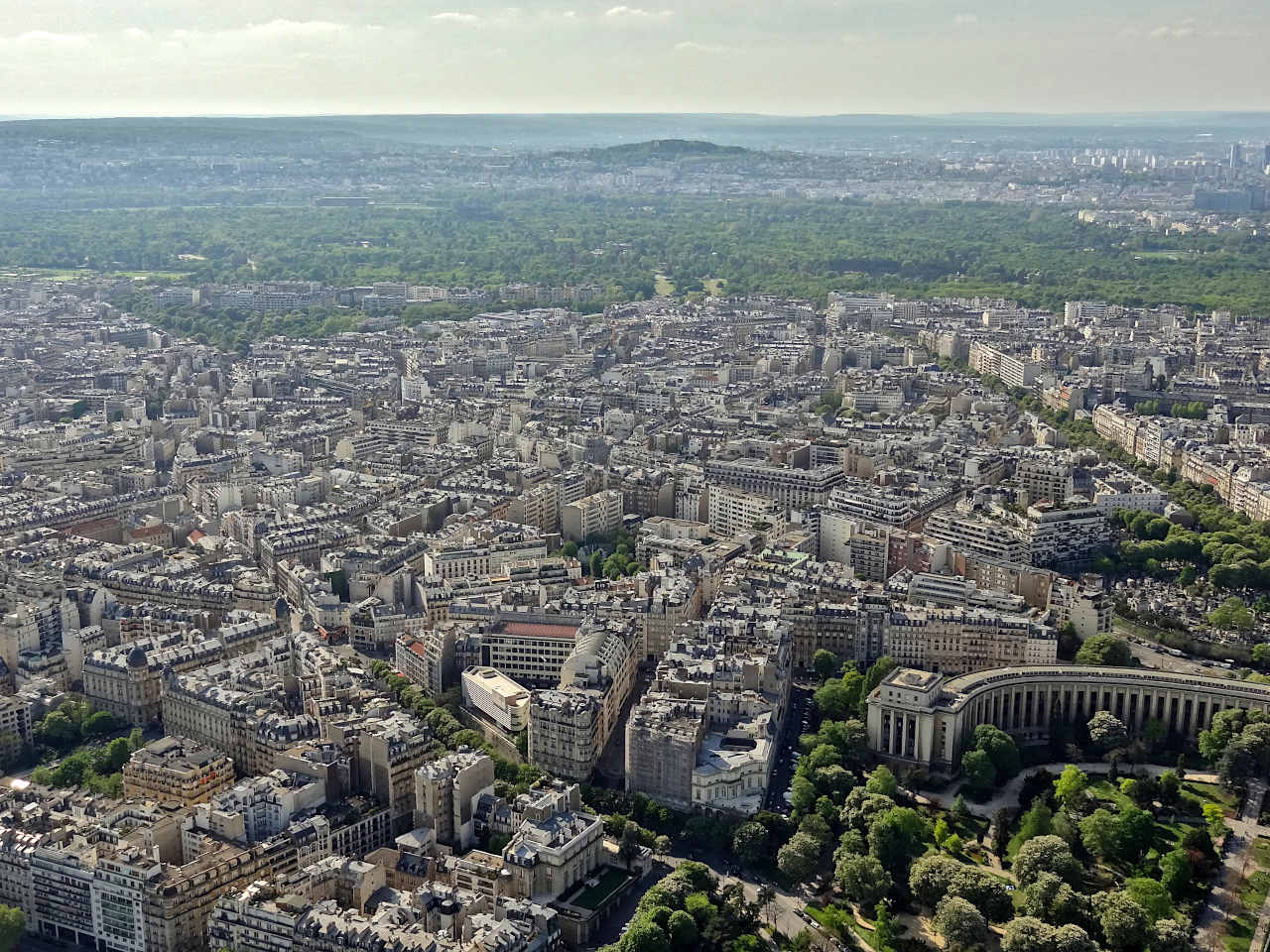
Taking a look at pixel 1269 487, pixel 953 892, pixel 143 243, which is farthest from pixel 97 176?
pixel 953 892

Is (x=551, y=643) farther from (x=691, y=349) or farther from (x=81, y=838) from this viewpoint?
(x=691, y=349)

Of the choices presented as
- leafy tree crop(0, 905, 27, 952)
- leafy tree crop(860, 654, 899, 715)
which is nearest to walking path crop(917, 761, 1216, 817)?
leafy tree crop(860, 654, 899, 715)

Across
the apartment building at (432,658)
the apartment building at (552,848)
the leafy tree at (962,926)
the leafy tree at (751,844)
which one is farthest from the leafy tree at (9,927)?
the leafy tree at (962,926)

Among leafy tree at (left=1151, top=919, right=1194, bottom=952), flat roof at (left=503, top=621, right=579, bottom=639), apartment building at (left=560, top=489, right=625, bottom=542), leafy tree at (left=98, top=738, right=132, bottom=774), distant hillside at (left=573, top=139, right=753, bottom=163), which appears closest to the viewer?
leafy tree at (left=1151, top=919, right=1194, bottom=952)

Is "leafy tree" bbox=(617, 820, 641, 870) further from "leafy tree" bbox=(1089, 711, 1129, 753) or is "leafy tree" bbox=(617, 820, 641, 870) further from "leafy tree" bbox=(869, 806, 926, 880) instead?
"leafy tree" bbox=(1089, 711, 1129, 753)

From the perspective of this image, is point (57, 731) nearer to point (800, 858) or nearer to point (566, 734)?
point (566, 734)

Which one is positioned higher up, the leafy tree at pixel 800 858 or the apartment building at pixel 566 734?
the apartment building at pixel 566 734

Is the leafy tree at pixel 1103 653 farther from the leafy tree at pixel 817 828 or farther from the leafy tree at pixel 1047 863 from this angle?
the leafy tree at pixel 817 828
